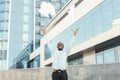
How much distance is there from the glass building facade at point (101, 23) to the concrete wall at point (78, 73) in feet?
36.4

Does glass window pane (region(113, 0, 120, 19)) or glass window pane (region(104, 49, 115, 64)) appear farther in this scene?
glass window pane (region(104, 49, 115, 64))

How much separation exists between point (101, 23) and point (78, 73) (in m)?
14.0

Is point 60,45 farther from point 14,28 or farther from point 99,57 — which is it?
point 14,28

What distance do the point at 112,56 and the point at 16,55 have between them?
46.8 meters

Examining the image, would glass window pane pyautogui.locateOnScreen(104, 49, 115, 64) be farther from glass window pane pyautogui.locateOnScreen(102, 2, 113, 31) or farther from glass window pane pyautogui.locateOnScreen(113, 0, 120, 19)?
glass window pane pyautogui.locateOnScreen(113, 0, 120, 19)

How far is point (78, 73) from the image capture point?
11859 mm

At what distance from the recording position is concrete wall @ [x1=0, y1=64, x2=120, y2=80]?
34.7ft

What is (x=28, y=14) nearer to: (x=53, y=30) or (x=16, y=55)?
(x=16, y=55)

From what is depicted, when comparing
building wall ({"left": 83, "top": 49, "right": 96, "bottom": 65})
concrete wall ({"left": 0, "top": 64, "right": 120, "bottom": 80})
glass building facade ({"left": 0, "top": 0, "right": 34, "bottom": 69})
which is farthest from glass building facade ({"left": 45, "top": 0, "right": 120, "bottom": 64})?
glass building facade ({"left": 0, "top": 0, "right": 34, "bottom": 69})

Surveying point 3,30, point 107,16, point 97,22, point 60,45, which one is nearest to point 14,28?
point 3,30

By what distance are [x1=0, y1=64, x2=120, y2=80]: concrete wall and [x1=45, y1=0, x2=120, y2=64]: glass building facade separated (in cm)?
1110

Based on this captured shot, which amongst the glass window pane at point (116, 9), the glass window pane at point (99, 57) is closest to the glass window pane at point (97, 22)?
the glass window pane at point (99, 57)

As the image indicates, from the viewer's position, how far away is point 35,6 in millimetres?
72250

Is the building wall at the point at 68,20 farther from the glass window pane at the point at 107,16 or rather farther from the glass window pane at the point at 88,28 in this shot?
the glass window pane at the point at 107,16
